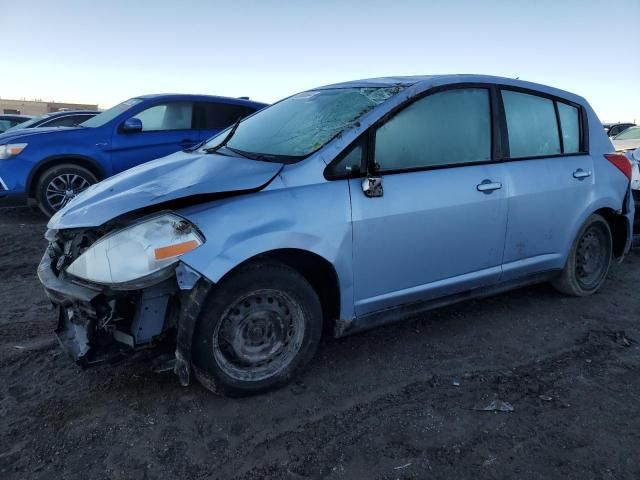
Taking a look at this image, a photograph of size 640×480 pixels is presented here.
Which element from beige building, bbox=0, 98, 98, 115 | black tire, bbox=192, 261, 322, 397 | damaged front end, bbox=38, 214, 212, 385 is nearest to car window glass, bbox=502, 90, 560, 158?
black tire, bbox=192, 261, 322, 397

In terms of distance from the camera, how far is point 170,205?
8.25 feet

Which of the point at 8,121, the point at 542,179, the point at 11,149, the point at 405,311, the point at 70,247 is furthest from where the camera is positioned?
the point at 8,121

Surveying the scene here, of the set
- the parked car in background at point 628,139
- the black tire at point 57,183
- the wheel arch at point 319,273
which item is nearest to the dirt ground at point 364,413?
the wheel arch at point 319,273

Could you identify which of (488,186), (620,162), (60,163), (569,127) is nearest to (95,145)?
(60,163)

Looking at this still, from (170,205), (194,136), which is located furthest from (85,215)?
(194,136)

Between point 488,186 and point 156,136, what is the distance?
5.14 metres

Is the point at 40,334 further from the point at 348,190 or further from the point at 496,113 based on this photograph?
the point at 496,113

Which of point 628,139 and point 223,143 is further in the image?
point 628,139

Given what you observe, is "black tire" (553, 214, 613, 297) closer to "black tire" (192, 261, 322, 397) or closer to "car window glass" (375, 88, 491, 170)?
"car window glass" (375, 88, 491, 170)

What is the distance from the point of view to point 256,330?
263cm

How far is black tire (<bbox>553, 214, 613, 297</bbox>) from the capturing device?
4074 mm

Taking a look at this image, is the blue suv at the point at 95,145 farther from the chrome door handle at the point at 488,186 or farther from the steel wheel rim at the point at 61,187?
the chrome door handle at the point at 488,186

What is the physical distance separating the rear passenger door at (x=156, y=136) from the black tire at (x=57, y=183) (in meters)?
0.44

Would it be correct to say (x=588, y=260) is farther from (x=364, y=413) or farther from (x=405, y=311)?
(x=364, y=413)
